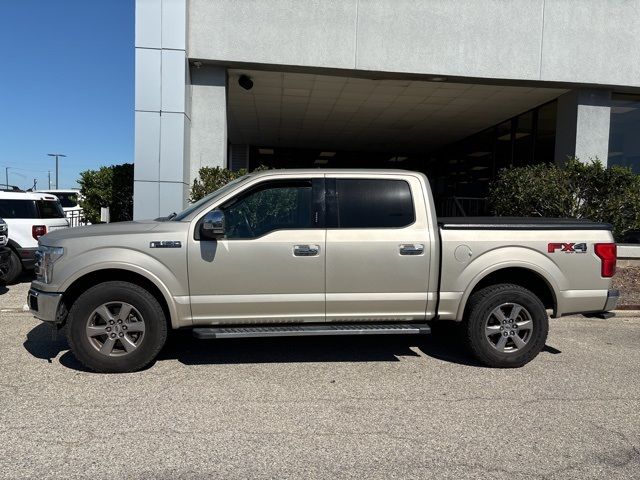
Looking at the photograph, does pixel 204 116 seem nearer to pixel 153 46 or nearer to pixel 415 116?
pixel 153 46

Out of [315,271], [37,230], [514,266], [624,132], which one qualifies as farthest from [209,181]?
[624,132]

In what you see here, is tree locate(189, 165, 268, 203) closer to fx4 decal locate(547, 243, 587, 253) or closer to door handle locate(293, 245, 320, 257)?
door handle locate(293, 245, 320, 257)

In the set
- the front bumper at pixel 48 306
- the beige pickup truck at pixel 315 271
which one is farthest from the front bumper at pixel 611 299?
the front bumper at pixel 48 306

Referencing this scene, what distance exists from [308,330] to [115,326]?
1.80 meters

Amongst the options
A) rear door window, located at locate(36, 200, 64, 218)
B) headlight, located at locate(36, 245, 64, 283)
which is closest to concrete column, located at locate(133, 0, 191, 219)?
rear door window, located at locate(36, 200, 64, 218)

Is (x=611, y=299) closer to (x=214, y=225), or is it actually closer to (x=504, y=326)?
(x=504, y=326)

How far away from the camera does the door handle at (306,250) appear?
16.5 feet

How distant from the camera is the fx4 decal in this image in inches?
212

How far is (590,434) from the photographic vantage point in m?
3.88

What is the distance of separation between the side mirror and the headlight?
136 cm

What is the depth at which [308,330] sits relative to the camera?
5039mm

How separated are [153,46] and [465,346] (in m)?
8.37

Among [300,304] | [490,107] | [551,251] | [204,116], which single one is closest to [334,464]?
[300,304]

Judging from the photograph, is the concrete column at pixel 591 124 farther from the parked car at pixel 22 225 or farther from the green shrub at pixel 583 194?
the parked car at pixel 22 225
